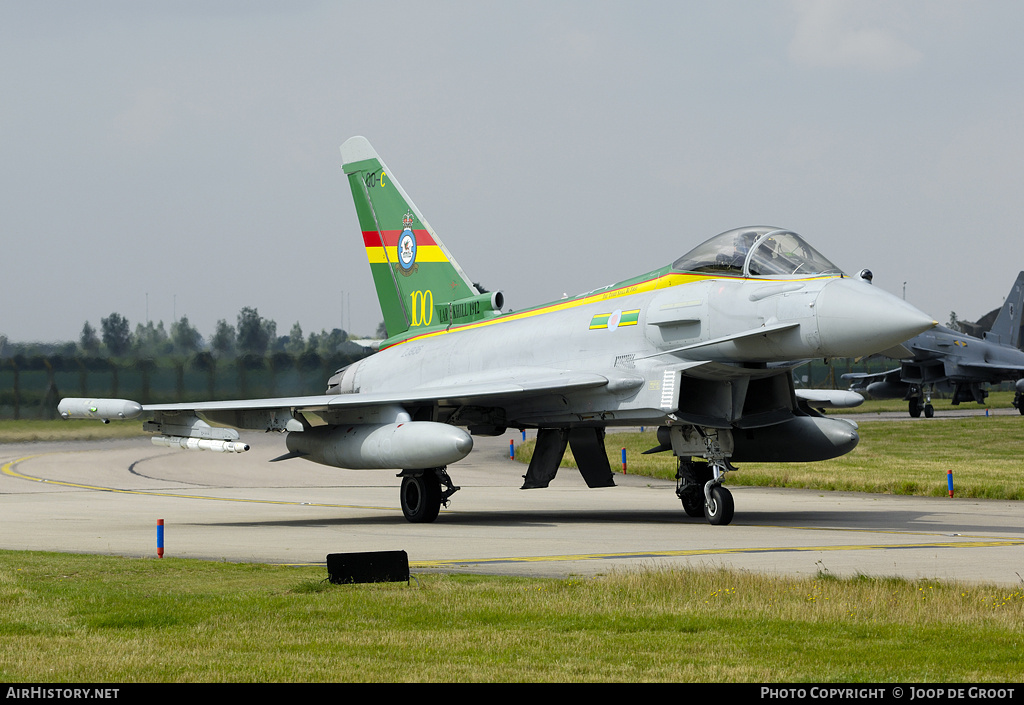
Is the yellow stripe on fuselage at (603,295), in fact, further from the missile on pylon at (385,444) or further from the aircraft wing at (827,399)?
the aircraft wing at (827,399)

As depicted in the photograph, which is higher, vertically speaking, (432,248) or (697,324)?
(432,248)

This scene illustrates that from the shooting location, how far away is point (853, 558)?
10828 millimetres

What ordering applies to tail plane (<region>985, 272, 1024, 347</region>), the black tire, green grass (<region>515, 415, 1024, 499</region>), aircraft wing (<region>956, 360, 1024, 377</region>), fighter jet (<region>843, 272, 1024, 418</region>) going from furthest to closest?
1. tail plane (<region>985, 272, 1024, 347</region>)
2. aircraft wing (<region>956, 360, 1024, 377</region>)
3. fighter jet (<region>843, 272, 1024, 418</region>)
4. green grass (<region>515, 415, 1024, 499</region>)
5. the black tire

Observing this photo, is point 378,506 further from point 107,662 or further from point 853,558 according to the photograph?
point 107,662

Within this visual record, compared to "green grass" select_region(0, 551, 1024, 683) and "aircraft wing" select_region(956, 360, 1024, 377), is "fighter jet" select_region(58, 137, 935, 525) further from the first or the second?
"aircraft wing" select_region(956, 360, 1024, 377)

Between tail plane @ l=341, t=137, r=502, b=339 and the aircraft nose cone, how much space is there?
289 inches

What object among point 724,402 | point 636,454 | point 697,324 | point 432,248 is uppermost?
point 432,248

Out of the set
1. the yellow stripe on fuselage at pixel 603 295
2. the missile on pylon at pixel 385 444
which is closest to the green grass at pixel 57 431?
the yellow stripe on fuselage at pixel 603 295

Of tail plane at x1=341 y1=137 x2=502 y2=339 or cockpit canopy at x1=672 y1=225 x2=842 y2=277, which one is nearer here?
cockpit canopy at x1=672 y1=225 x2=842 y2=277

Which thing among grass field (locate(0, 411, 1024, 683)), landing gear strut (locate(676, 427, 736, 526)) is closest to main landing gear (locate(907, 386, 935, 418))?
landing gear strut (locate(676, 427, 736, 526))

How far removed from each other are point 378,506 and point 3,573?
10.5 m

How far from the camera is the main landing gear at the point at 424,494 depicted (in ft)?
54.1

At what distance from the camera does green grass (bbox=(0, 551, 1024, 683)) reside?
581 cm
